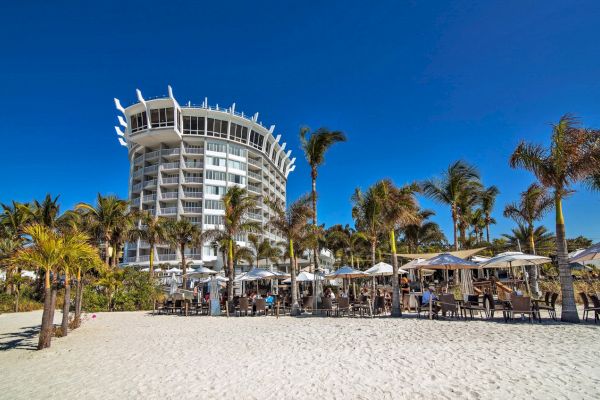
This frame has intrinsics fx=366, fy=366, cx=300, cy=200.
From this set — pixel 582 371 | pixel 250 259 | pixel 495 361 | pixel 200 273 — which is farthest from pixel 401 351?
pixel 250 259

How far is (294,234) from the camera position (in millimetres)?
19969

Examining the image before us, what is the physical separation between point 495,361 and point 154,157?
191 feet

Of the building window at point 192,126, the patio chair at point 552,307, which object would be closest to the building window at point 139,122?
the building window at point 192,126

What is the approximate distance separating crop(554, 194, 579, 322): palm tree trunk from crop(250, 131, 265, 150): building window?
55130mm

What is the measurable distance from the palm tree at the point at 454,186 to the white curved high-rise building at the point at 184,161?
35647 millimetres

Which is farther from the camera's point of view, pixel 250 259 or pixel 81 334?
pixel 250 259

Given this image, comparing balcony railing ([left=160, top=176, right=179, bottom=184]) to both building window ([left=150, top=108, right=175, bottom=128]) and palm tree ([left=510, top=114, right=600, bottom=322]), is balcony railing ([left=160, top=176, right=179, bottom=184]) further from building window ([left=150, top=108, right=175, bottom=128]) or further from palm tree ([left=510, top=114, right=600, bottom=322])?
palm tree ([left=510, top=114, right=600, bottom=322])

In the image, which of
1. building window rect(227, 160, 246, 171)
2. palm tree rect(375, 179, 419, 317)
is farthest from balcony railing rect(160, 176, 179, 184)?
palm tree rect(375, 179, 419, 317)

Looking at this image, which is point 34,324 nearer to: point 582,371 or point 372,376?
point 372,376

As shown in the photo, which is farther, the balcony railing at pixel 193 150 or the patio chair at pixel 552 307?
the balcony railing at pixel 193 150

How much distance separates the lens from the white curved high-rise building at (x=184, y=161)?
179 feet

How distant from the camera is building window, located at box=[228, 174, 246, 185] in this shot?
58.6 metres

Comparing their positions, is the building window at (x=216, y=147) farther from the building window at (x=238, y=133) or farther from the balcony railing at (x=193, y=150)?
the building window at (x=238, y=133)

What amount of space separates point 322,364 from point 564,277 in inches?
369
